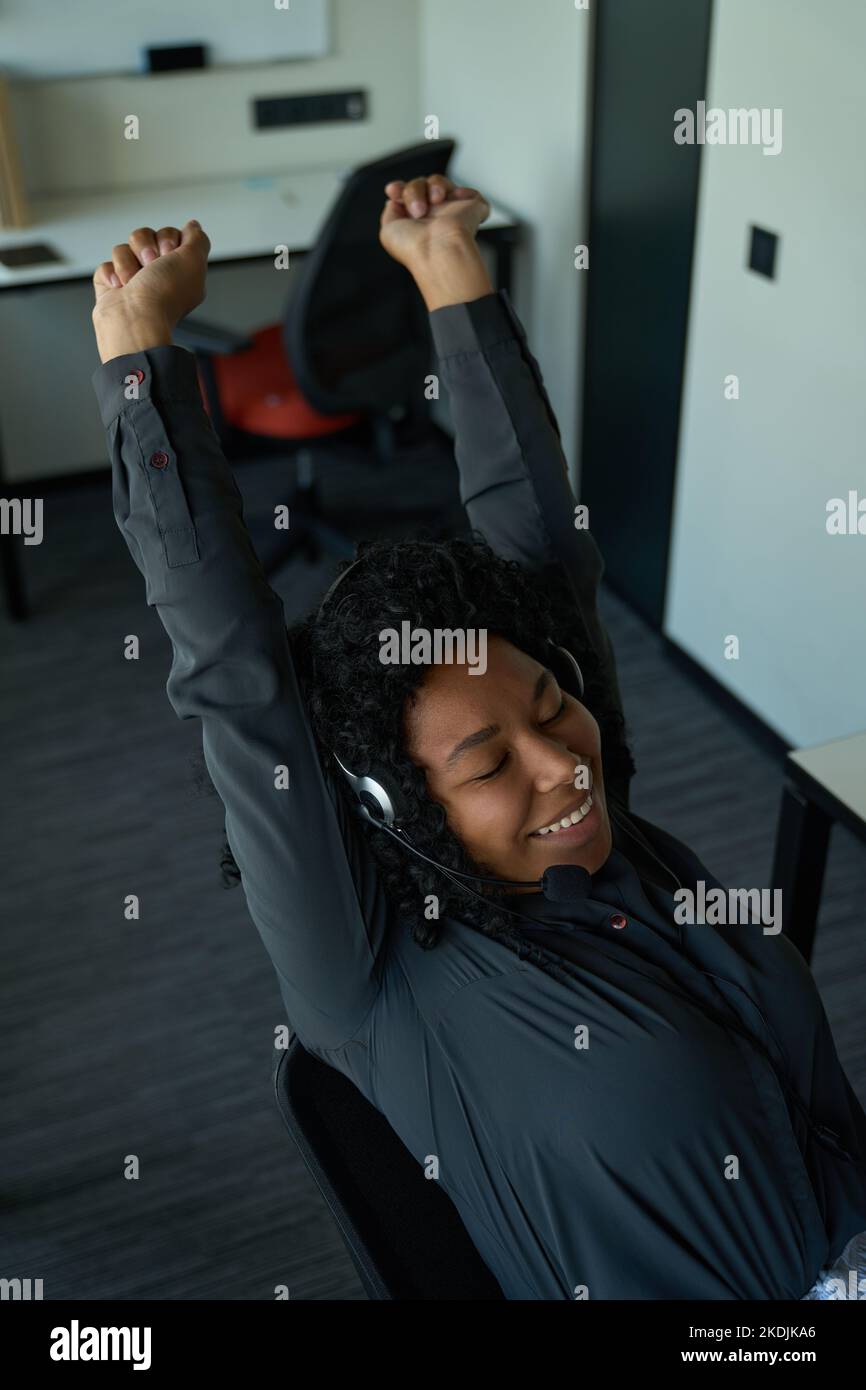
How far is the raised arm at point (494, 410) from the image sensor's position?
4.77 feet

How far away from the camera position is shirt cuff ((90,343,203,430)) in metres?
1.21

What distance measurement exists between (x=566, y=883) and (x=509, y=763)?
4.7 inches

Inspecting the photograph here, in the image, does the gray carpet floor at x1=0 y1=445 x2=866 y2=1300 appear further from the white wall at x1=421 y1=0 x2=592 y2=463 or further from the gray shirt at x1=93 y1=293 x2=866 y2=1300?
the white wall at x1=421 y1=0 x2=592 y2=463

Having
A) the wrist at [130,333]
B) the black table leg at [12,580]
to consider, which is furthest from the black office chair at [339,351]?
the wrist at [130,333]

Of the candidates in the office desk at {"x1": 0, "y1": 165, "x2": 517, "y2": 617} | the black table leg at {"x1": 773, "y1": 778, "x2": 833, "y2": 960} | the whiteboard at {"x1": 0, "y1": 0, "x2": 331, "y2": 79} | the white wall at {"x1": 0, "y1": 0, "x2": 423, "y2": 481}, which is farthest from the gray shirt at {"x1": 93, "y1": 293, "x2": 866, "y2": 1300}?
the whiteboard at {"x1": 0, "y1": 0, "x2": 331, "y2": 79}

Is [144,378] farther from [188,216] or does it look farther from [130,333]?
[188,216]

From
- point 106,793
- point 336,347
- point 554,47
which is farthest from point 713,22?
point 106,793

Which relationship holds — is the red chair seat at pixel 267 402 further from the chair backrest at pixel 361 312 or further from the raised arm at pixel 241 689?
the raised arm at pixel 241 689

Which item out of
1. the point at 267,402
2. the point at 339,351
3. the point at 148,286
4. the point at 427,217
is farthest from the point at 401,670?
the point at 267,402

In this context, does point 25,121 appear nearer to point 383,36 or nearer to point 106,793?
point 383,36

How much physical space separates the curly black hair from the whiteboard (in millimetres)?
2707

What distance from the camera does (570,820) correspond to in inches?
48.9

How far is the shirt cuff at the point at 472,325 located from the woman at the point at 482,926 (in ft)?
0.88

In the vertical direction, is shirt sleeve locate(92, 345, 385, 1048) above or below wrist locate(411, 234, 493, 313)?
below
